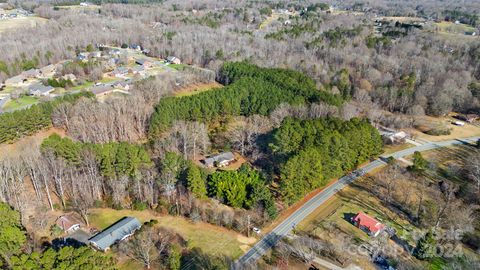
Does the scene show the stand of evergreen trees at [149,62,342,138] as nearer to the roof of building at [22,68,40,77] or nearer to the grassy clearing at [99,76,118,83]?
the grassy clearing at [99,76,118,83]

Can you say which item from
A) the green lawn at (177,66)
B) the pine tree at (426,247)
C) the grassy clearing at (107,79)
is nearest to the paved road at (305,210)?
the pine tree at (426,247)

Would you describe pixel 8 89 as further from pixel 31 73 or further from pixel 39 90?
pixel 39 90

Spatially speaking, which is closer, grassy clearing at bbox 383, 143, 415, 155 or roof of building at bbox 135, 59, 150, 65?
grassy clearing at bbox 383, 143, 415, 155

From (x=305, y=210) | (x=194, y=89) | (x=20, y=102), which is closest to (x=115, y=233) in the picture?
(x=305, y=210)

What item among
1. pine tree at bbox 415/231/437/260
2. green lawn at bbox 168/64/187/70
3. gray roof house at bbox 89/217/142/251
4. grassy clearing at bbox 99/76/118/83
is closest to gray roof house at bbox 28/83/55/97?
grassy clearing at bbox 99/76/118/83

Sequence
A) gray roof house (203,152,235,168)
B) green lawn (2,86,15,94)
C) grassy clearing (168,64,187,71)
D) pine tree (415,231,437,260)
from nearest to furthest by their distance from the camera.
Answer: pine tree (415,231,437,260), gray roof house (203,152,235,168), green lawn (2,86,15,94), grassy clearing (168,64,187,71)

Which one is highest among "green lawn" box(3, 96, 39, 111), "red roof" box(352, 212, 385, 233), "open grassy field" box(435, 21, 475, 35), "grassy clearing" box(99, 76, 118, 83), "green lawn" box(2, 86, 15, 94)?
"open grassy field" box(435, 21, 475, 35)

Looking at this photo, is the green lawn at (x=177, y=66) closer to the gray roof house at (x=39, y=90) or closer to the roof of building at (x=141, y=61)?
the roof of building at (x=141, y=61)
